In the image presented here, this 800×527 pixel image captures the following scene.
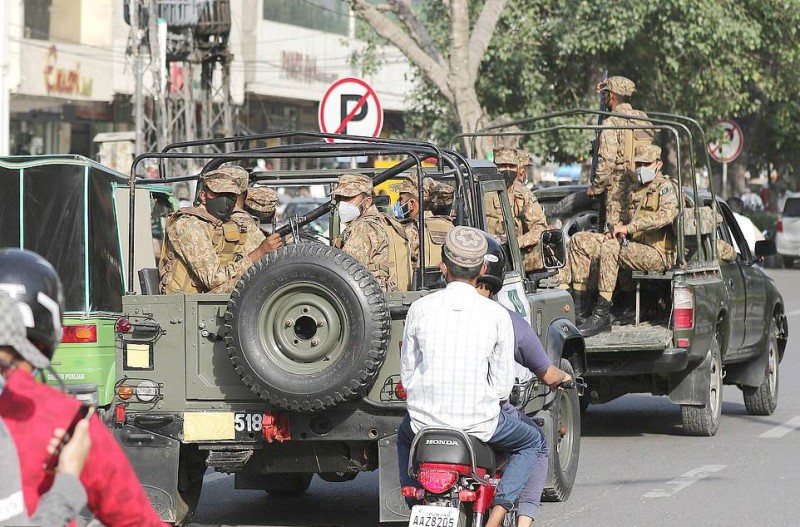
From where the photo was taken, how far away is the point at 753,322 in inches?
473

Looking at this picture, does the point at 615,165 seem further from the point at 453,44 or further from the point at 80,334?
the point at 453,44

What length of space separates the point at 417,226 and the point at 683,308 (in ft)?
9.32

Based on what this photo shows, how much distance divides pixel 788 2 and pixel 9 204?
67.8ft

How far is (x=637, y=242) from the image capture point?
36.8 ft

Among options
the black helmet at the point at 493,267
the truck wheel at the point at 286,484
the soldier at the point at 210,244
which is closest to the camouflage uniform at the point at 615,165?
the truck wheel at the point at 286,484

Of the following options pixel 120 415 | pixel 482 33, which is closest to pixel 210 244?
pixel 120 415

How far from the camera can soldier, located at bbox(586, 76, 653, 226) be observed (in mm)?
11867

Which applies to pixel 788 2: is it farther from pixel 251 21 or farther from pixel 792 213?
pixel 251 21

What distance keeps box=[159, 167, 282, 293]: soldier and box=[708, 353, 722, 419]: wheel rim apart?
420cm

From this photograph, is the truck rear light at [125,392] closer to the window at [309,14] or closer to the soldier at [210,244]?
the soldier at [210,244]

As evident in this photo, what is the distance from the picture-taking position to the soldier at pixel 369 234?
7695 mm

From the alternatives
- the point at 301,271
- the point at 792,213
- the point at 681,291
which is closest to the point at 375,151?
the point at 301,271

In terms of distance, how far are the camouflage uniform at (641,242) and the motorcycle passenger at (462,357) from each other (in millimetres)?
5544

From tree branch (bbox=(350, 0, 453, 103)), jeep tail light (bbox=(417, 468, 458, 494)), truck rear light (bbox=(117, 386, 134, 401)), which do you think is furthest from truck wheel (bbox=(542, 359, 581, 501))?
tree branch (bbox=(350, 0, 453, 103))
